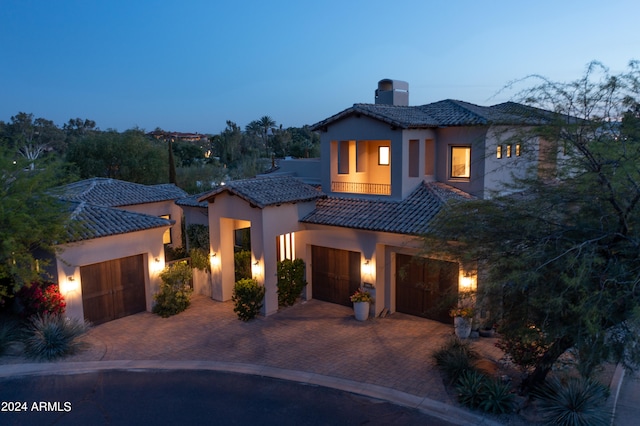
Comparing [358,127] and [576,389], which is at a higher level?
[358,127]

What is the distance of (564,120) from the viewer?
10.3m

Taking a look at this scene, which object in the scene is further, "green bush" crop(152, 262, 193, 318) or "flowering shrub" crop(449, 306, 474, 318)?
"green bush" crop(152, 262, 193, 318)

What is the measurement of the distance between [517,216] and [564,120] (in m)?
2.20

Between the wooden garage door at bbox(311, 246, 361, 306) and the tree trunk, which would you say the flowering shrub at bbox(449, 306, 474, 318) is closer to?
the tree trunk

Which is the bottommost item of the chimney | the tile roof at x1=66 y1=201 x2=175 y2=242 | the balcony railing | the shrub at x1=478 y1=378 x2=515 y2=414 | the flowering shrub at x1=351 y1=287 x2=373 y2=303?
the shrub at x1=478 y1=378 x2=515 y2=414

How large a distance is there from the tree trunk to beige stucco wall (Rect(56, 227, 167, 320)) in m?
13.4

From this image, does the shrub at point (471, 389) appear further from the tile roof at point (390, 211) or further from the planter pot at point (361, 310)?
the planter pot at point (361, 310)

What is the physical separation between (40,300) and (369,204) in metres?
11.8

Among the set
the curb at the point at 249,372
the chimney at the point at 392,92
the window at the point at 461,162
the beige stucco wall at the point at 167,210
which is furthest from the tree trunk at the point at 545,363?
the beige stucco wall at the point at 167,210

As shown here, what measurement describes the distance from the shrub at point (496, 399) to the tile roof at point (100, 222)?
497 inches

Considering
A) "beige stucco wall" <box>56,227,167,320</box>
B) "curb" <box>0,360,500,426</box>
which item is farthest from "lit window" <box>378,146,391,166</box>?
"curb" <box>0,360,500,426</box>

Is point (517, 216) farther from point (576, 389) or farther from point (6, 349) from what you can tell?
point (6, 349)

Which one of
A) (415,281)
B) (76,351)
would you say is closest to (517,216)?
(415,281)

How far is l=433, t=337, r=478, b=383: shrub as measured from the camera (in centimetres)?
1258
